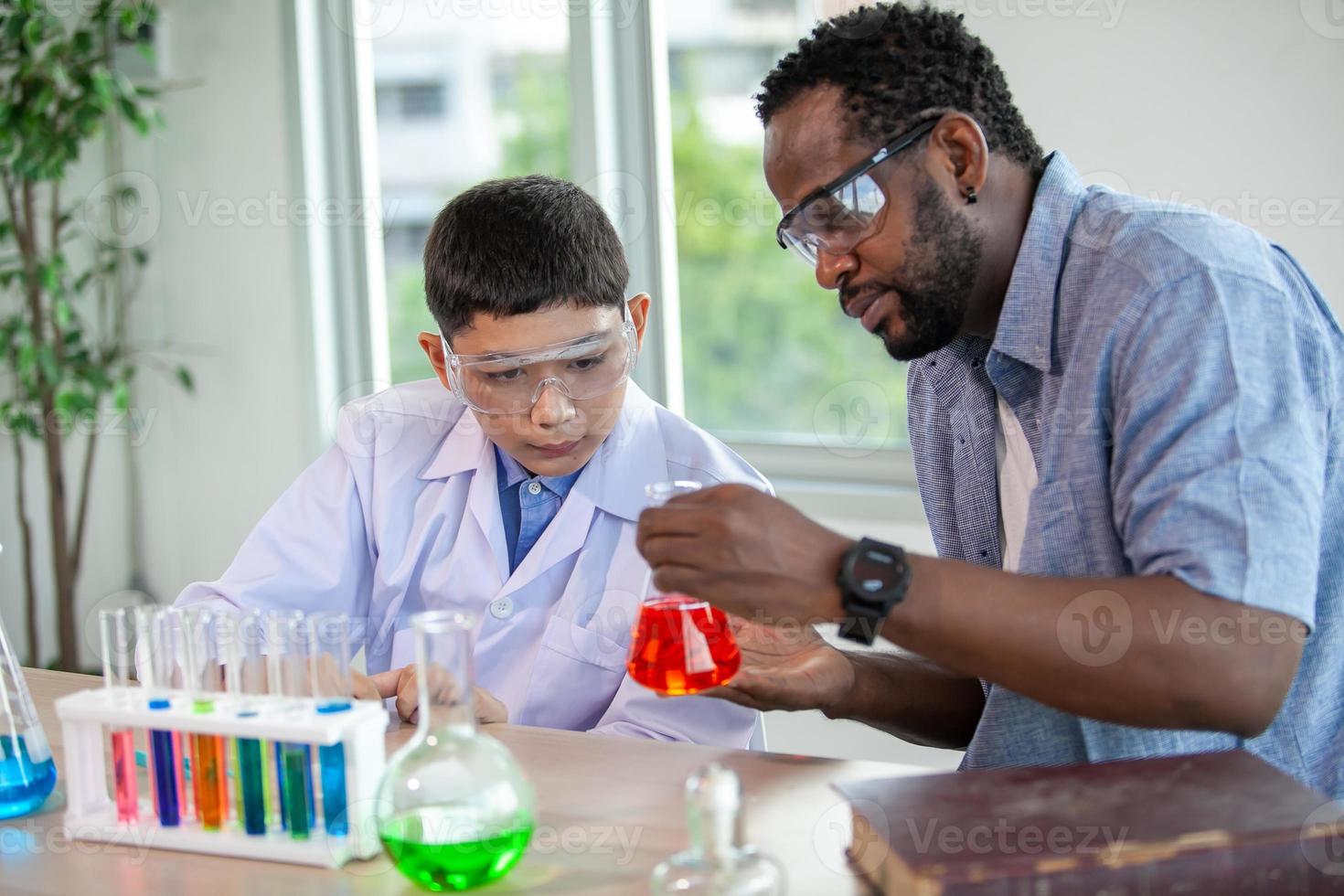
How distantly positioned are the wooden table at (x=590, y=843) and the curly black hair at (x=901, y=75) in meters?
0.77

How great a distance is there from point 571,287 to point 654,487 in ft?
2.11

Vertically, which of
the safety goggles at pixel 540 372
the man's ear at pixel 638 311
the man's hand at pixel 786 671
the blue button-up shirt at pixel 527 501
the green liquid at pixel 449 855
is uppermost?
the man's ear at pixel 638 311

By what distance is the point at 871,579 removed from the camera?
1295mm

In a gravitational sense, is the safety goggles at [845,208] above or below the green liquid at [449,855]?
above

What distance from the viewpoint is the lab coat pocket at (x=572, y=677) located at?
1.92 m

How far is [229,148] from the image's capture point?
171 inches

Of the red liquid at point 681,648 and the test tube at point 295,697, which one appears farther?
the red liquid at point 681,648

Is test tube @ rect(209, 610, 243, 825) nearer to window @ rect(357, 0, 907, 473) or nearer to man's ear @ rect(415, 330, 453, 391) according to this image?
man's ear @ rect(415, 330, 453, 391)

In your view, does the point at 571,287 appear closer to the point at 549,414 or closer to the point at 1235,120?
the point at 549,414

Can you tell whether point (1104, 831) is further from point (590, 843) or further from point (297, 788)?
point (297, 788)

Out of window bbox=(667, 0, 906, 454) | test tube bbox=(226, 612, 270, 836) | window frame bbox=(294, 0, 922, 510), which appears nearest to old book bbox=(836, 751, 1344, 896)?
test tube bbox=(226, 612, 270, 836)

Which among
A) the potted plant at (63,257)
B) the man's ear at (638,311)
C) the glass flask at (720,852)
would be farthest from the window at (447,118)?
the glass flask at (720,852)

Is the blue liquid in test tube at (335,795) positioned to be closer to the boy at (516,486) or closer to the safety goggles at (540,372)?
the boy at (516,486)

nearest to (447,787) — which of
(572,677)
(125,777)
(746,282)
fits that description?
(125,777)
